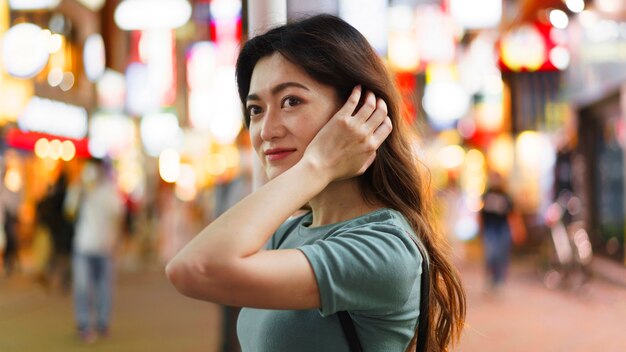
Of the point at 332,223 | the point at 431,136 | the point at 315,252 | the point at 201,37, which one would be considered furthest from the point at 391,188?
the point at 431,136

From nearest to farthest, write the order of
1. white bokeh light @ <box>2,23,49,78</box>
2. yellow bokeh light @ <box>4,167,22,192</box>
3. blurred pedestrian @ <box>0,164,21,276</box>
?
blurred pedestrian @ <box>0,164,21,276</box> → white bokeh light @ <box>2,23,49,78</box> → yellow bokeh light @ <box>4,167,22,192</box>

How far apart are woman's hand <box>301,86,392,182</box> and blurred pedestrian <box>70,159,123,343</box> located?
21.7 ft

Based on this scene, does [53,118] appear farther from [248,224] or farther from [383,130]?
[248,224]

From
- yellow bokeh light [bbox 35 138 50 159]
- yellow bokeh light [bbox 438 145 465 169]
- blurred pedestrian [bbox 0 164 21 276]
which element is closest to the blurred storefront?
blurred pedestrian [bbox 0 164 21 276]

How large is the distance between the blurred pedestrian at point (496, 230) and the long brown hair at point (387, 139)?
921cm

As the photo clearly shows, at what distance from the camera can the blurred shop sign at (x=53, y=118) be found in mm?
18028

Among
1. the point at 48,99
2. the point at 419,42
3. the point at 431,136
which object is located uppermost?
the point at 419,42

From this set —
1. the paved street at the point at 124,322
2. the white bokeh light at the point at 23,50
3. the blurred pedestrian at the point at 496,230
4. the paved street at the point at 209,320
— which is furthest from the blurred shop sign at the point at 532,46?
the white bokeh light at the point at 23,50

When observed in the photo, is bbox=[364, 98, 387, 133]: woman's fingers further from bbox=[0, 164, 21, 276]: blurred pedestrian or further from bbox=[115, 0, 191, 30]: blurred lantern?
bbox=[115, 0, 191, 30]: blurred lantern

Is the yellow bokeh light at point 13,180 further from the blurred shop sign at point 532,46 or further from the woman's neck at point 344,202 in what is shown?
the woman's neck at point 344,202

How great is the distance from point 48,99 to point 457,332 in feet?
62.4

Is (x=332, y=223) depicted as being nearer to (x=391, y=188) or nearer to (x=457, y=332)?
(x=391, y=188)

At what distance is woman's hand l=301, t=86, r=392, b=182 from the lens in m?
1.45

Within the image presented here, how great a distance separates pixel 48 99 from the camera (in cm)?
1931
